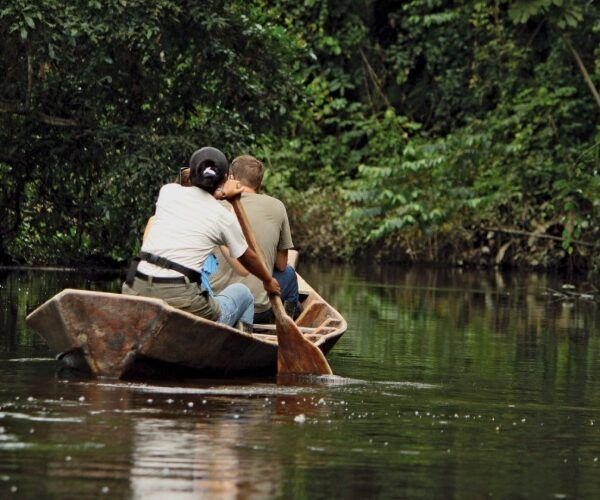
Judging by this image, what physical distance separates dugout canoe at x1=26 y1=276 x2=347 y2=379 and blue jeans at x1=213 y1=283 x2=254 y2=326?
343mm

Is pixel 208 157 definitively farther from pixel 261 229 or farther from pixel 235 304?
pixel 261 229

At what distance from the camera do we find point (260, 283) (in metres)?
11.3

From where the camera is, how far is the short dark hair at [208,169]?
963cm

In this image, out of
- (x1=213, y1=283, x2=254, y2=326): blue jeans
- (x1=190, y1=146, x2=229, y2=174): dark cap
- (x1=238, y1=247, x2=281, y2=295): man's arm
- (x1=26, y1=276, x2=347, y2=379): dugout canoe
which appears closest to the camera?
(x1=26, y1=276, x2=347, y2=379): dugout canoe

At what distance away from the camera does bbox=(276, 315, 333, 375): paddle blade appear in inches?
414

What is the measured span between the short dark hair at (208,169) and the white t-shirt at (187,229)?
0.06 meters

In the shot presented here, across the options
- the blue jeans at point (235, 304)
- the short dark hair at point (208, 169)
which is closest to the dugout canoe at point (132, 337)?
the blue jeans at point (235, 304)

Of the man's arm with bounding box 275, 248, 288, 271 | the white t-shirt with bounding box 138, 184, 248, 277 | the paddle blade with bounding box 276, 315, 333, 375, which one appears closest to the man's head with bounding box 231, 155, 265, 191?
the man's arm with bounding box 275, 248, 288, 271

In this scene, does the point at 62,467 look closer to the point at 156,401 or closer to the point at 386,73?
the point at 156,401

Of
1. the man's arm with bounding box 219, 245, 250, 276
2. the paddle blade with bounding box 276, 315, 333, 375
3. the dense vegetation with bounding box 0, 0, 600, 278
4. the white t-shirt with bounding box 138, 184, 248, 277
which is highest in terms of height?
the dense vegetation with bounding box 0, 0, 600, 278

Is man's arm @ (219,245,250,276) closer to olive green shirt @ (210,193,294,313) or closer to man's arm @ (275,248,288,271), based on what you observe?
olive green shirt @ (210,193,294,313)

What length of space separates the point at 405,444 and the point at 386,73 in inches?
1140

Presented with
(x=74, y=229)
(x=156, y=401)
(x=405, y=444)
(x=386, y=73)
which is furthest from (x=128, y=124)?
(x=386, y=73)

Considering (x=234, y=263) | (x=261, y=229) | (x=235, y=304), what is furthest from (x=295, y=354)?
(x=261, y=229)
